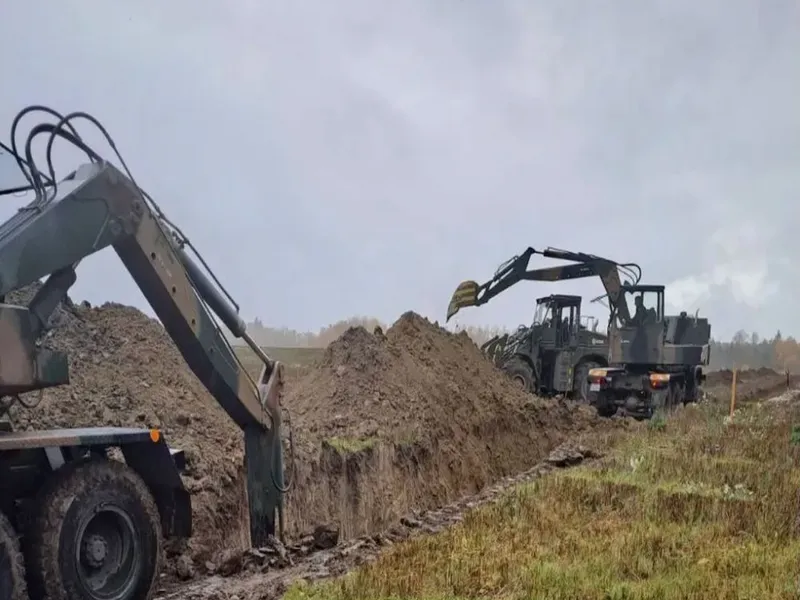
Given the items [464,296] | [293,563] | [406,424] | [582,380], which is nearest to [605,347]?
[582,380]

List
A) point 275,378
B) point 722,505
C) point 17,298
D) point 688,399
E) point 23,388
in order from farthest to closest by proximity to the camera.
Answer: point 688,399 < point 17,298 < point 722,505 < point 275,378 < point 23,388

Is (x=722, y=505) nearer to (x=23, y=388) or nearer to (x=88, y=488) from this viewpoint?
(x=88, y=488)

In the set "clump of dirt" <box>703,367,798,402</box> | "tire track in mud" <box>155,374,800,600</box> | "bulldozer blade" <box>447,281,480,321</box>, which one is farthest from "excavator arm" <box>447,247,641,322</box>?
"tire track in mud" <box>155,374,800,600</box>

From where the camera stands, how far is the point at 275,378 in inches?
305

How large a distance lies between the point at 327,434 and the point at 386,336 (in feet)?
16.8

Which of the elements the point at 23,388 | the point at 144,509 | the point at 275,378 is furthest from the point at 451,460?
Answer: the point at 23,388

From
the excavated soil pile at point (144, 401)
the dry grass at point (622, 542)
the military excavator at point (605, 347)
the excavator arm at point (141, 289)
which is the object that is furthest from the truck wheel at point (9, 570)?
the military excavator at point (605, 347)

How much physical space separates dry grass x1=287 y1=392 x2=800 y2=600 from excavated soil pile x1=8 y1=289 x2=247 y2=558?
2.97m

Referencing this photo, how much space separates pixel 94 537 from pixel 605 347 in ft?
61.1

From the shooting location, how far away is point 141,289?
6.32 metres

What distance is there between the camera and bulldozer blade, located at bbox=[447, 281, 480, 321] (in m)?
23.3

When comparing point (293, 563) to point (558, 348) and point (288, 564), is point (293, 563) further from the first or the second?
point (558, 348)

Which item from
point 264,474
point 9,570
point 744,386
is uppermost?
point 744,386

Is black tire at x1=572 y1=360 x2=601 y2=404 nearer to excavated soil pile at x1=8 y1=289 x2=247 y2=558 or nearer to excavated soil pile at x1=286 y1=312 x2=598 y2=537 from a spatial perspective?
excavated soil pile at x1=286 y1=312 x2=598 y2=537
